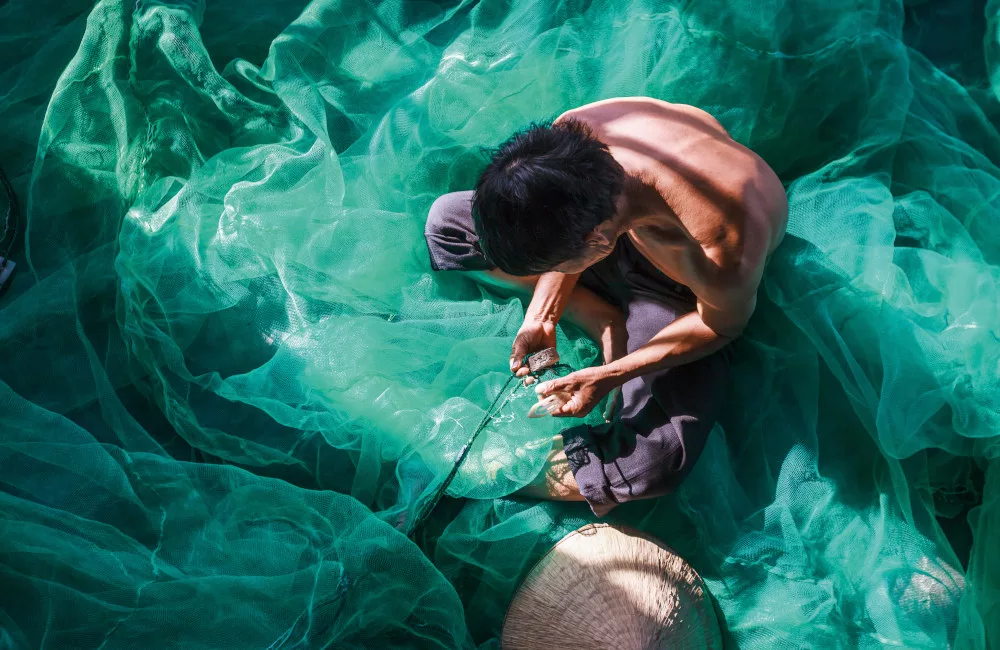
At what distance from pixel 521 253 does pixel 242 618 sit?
0.78 meters

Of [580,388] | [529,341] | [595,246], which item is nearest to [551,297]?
[529,341]

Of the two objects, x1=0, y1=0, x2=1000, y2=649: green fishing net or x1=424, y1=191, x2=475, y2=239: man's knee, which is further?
x1=424, y1=191, x2=475, y2=239: man's knee

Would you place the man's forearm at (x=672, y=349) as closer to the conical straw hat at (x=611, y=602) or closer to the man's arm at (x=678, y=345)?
the man's arm at (x=678, y=345)

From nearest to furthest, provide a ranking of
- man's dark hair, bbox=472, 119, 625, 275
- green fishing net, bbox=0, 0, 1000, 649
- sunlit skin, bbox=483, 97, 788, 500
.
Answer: man's dark hair, bbox=472, 119, 625, 275 < sunlit skin, bbox=483, 97, 788, 500 < green fishing net, bbox=0, 0, 1000, 649

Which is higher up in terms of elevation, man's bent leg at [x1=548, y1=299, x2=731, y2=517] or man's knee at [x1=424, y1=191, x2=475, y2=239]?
man's knee at [x1=424, y1=191, x2=475, y2=239]

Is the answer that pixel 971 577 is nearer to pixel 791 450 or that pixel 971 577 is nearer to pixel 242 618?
pixel 791 450

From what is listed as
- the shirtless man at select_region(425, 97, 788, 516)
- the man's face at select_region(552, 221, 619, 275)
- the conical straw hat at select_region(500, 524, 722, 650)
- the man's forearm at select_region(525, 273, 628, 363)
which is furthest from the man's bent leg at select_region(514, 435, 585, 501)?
the man's face at select_region(552, 221, 619, 275)

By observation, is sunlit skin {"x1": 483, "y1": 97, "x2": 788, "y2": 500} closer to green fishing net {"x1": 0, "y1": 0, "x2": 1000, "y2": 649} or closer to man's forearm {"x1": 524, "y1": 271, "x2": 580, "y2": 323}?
man's forearm {"x1": 524, "y1": 271, "x2": 580, "y2": 323}

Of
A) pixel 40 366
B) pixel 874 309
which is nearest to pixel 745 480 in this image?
pixel 874 309

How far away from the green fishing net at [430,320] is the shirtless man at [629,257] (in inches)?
3.8

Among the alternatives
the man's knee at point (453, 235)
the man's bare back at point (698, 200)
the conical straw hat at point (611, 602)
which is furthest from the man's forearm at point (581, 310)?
the conical straw hat at point (611, 602)

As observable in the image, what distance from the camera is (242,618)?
4.55ft

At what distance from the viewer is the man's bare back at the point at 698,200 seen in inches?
52.4

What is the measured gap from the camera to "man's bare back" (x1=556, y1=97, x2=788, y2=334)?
133 cm
